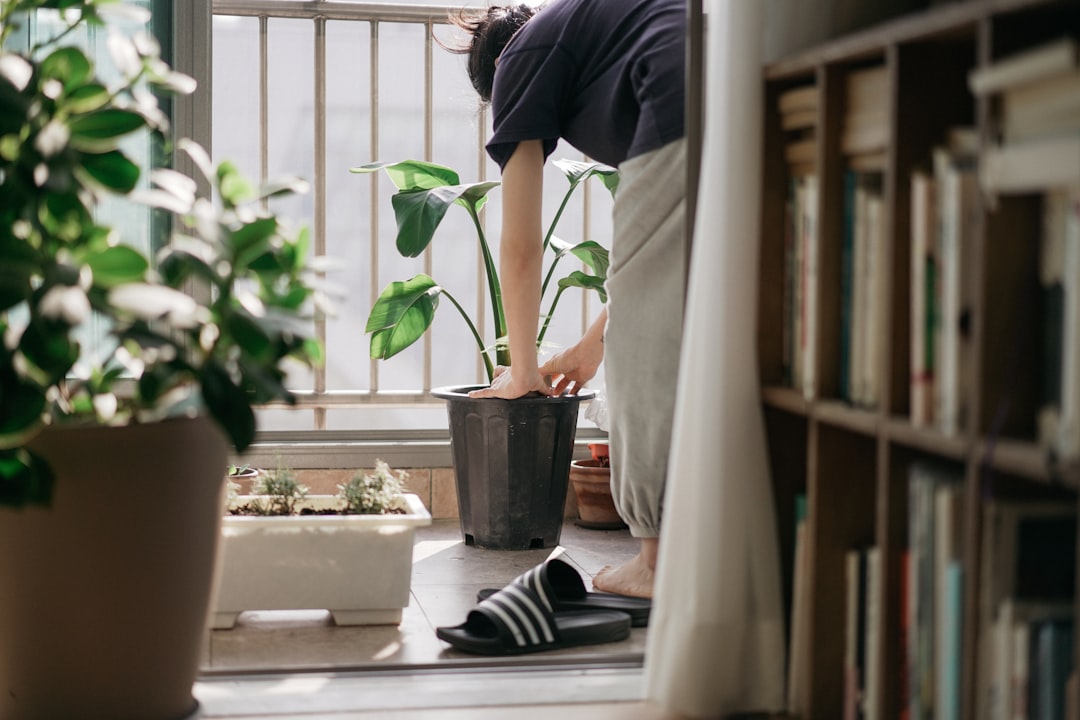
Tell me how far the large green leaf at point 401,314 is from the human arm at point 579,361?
397 millimetres

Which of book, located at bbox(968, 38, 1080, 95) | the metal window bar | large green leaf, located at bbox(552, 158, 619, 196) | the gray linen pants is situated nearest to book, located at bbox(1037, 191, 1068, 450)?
book, located at bbox(968, 38, 1080, 95)

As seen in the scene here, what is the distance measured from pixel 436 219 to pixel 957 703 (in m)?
Result: 1.91

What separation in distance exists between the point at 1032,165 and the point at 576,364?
5.77ft

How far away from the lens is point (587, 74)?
7.91 feet

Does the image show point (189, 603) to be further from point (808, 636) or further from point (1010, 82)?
point (1010, 82)

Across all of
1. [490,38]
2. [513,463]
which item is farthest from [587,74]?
[513,463]

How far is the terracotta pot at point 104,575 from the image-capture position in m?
1.45

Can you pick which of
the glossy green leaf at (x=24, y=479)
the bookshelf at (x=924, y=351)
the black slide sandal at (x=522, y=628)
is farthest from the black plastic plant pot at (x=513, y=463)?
the glossy green leaf at (x=24, y=479)

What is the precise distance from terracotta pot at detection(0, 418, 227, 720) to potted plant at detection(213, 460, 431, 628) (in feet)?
2.06

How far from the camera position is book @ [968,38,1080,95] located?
1.01m

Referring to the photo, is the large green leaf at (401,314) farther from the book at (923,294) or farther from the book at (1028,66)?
the book at (1028,66)

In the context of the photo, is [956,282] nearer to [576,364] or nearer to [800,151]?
[800,151]

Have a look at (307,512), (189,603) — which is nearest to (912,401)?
(189,603)

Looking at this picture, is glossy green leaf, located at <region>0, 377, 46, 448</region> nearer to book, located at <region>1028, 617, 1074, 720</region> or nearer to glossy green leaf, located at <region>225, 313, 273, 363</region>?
glossy green leaf, located at <region>225, 313, 273, 363</region>
